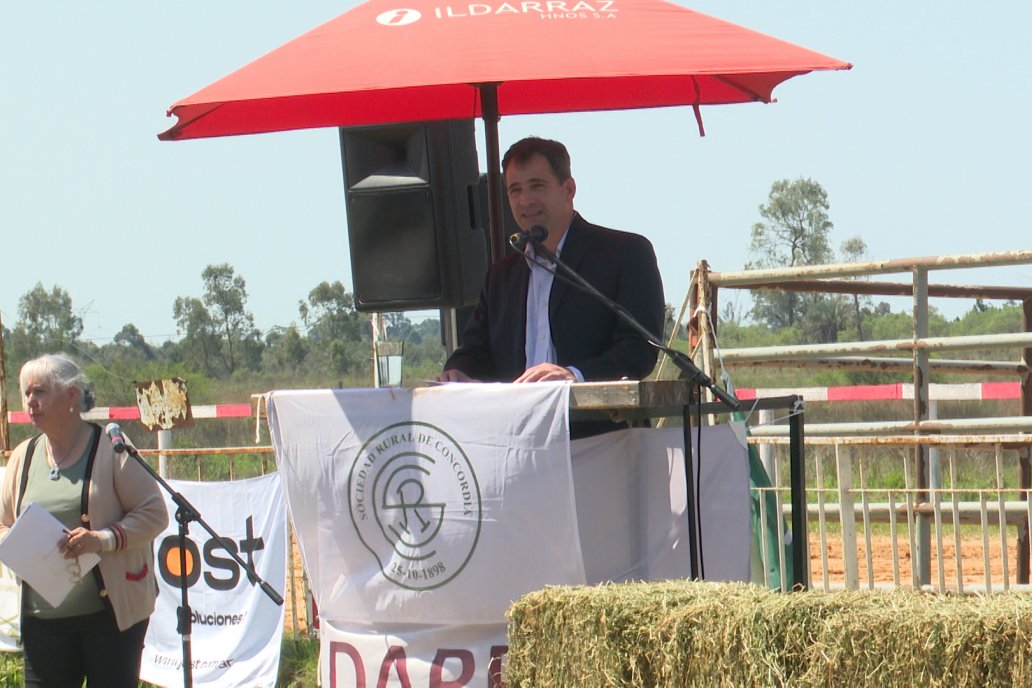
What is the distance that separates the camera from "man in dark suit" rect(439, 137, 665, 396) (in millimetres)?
4664

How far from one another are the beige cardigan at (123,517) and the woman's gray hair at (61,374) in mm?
137

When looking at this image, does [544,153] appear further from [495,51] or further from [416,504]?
[416,504]

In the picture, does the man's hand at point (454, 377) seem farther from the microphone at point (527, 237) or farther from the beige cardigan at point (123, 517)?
the beige cardigan at point (123, 517)

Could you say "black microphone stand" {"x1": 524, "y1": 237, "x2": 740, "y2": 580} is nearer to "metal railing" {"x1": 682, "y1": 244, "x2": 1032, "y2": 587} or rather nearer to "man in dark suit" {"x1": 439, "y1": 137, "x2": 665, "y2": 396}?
"man in dark suit" {"x1": 439, "y1": 137, "x2": 665, "y2": 396}

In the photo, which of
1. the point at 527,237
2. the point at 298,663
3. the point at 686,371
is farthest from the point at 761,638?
the point at 298,663

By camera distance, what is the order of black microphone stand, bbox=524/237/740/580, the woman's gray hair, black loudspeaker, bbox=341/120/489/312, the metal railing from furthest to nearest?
→ the metal railing → black loudspeaker, bbox=341/120/489/312 → the woman's gray hair → black microphone stand, bbox=524/237/740/580

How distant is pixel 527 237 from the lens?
171 inches

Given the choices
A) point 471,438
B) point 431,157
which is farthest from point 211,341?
point 471,438

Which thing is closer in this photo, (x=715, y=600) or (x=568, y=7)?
(x=715, y=600)

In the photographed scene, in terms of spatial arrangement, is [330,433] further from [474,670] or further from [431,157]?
[431,157]

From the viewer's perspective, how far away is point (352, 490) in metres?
4.34

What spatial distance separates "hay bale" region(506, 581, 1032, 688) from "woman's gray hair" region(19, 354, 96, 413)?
2.83m

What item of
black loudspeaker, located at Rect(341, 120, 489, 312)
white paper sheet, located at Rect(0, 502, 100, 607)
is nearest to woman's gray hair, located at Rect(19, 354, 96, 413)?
white paper sheet, located at Rect(0, 502, 100, 607)

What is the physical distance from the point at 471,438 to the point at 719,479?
3.25 feet
